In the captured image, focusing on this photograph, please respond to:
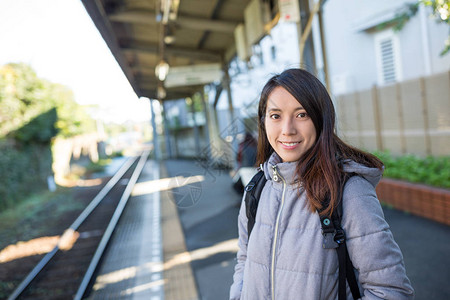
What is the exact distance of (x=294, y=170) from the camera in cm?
117

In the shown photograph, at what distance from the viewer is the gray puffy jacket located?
994mm

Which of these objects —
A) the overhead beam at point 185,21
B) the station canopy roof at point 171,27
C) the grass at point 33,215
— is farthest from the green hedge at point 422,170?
the grass at point 33,215

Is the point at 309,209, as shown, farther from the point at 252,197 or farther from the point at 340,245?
the point at 252,197

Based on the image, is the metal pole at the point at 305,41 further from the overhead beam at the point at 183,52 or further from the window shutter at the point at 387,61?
the window shutter at the point at 387,61

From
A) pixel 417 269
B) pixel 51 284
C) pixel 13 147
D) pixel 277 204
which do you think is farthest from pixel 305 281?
pixel 13 147

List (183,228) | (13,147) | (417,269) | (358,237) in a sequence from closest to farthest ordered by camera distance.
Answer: (358,237)
(417,269)
(183,228)
(13,147)

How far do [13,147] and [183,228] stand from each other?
8112mm

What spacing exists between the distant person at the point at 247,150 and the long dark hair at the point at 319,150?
2159 millimetres

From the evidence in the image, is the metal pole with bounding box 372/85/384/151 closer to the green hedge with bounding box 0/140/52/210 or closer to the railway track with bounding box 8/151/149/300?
the railway track with bounding box 8/151/149/300

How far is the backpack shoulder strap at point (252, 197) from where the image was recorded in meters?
1.34

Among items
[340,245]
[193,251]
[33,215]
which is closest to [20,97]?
[33,215]

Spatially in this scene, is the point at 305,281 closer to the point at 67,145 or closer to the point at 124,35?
the point at 124,35

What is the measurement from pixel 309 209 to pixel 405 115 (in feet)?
19.5

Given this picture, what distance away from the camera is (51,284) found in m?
4.39
